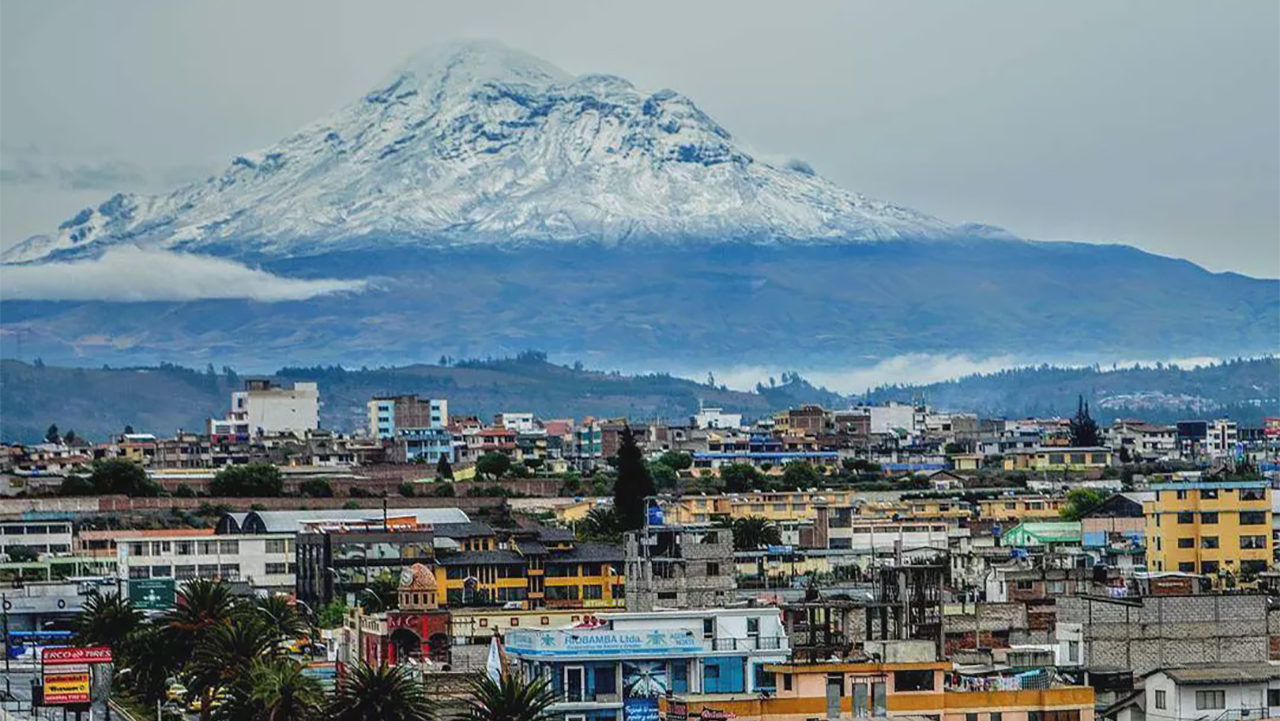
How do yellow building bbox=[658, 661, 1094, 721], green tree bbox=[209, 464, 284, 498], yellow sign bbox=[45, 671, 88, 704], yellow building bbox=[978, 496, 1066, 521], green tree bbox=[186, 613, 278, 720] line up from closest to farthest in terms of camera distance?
yellow building bbox=[658, 661, 1094, 721] < yellow sign bbox=[45, 671, 88, 704] < green tree bbox=[186, 613, 278, 720] < yellow building bbox=[978, 496, 1066, 521] < green tree bbox=[209, 464, 284, 498]

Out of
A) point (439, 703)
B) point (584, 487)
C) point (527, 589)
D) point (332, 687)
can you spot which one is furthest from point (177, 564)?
point (439, 703)

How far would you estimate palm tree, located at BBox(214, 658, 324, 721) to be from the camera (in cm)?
6038

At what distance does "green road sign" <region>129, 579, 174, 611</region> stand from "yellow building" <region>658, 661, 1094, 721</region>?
5708cm

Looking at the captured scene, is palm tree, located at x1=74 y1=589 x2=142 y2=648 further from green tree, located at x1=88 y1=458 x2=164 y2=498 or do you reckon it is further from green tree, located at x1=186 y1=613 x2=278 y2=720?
→ green tree, located at x1=88 y1=458 x2=164 y2=498

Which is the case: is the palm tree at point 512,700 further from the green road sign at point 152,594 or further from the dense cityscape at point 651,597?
the green road sign at point 152,594

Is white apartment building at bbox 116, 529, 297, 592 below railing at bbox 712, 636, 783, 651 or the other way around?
below

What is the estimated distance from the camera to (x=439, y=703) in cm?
5697

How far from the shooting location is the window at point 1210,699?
150ft

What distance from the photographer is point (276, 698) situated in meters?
60.6

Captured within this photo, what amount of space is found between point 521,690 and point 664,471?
13814 centimetres

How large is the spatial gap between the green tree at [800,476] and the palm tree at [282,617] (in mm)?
78609

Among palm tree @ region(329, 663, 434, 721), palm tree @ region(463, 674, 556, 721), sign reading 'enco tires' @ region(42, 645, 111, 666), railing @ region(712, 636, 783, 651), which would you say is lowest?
sign reading 'enco tires' @ region(42, 645, 111, 666)

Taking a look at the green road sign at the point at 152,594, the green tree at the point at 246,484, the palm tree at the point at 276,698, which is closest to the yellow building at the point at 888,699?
the palm tree at the point at 276,698

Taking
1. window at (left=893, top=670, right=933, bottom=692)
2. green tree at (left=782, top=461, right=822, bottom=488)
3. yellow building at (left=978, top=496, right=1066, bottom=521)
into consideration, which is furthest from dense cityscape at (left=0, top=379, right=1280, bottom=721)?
green tree at (left=782, top=461, right=822, bottom=488)
